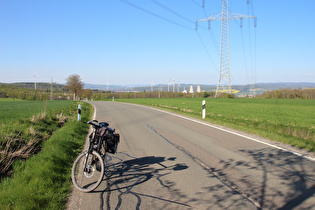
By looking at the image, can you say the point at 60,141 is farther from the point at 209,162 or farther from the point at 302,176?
the point at 302,176

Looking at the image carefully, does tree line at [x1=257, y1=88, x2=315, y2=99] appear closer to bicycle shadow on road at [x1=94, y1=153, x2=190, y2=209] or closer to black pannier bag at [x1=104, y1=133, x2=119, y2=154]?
bicycle shadow on road at [x1=94, y1=153, x2=190, y2=209]

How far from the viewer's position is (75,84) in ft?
318

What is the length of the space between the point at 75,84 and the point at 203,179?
98.2m

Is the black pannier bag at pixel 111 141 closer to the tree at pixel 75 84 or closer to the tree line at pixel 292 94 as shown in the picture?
the tree line at pixel 292 94

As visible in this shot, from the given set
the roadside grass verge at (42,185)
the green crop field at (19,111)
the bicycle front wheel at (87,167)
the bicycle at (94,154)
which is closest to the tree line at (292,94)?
the green crop field at (19,111)

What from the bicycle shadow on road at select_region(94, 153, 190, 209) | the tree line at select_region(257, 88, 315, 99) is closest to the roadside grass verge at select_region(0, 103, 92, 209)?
the bicycle shadow on road at select_region(94, 153, 190, 209)

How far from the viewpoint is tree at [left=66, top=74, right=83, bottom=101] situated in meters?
96.3

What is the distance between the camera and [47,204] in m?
3.76

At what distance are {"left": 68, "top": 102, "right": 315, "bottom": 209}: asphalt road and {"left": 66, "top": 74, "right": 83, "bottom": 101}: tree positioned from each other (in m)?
94.5

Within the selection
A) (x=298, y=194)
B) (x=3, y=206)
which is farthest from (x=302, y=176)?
(x=3, y=206)

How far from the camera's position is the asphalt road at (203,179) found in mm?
3785

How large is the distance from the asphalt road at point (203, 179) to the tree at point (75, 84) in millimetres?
94459

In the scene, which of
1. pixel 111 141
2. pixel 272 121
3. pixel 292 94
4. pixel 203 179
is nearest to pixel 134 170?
pixel 111 141

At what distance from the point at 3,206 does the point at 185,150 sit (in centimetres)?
473
